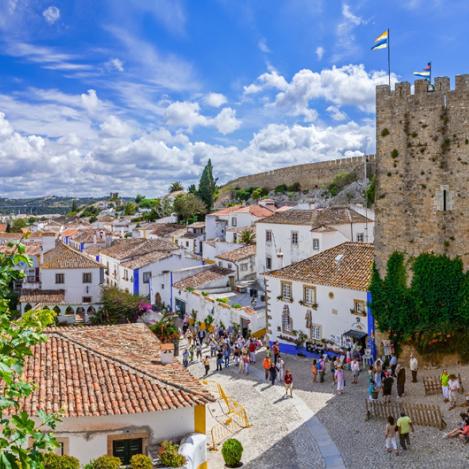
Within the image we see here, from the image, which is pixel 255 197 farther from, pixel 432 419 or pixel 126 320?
pixel 432 419

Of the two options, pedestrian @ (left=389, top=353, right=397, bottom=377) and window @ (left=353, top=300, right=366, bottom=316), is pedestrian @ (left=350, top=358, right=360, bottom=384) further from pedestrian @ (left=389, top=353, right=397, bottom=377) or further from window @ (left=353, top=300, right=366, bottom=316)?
window @ (left=353, top=300, right=366, bottom=316)

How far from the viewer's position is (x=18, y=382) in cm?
620

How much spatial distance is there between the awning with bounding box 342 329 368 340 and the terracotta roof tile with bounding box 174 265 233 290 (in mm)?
15185

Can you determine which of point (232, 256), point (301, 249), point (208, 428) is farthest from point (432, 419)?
point (232, 256)

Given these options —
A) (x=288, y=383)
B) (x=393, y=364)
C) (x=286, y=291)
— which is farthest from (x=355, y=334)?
(x=288, y=383)

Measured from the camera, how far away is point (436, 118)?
22312 mm

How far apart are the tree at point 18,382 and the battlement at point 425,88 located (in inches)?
786

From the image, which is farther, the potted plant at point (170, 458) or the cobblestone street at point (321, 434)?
the cobblestone street at point (321, 434)

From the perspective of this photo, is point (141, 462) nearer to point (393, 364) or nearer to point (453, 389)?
point (453, 389)

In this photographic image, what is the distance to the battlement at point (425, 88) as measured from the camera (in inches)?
853

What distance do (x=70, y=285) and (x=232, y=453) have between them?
31821mm

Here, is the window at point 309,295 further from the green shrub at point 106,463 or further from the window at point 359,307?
the green shrub at point 106,463

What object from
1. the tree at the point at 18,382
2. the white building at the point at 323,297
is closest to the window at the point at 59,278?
the white building at the point at 323,297

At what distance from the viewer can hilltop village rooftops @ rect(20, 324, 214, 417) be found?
1275 centimetres
